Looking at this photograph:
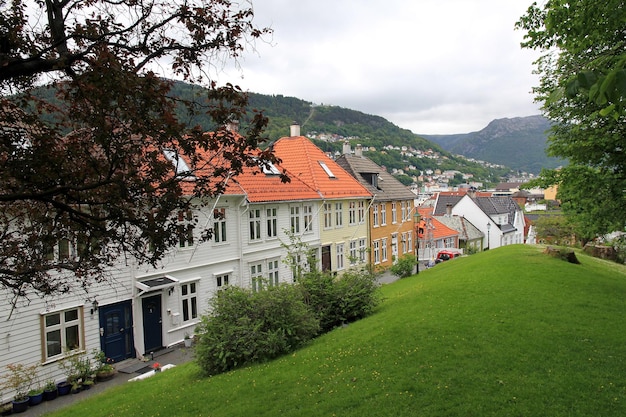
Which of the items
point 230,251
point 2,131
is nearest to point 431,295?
point 230,251

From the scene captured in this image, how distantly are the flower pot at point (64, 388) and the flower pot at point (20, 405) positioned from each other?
1.04 metres

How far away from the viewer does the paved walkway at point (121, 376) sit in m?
13.2

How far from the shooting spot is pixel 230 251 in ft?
69.5

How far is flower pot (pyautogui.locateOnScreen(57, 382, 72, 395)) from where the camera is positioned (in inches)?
561

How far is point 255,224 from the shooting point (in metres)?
22.6

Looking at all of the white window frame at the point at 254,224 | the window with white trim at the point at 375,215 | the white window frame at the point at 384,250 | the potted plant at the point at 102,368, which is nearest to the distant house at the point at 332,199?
the window with white trim at the point at 375,215

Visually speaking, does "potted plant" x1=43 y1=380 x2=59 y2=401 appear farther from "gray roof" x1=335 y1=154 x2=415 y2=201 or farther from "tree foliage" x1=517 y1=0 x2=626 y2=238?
"gray roof" x1=335 y1=154 x2=415 y2=201

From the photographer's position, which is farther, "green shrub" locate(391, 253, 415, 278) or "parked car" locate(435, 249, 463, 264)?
"parked car" locate(435, 249, 463, 264)

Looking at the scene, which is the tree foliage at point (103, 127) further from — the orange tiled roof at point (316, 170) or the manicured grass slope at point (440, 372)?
the orange tiled roof at point (316, 170)

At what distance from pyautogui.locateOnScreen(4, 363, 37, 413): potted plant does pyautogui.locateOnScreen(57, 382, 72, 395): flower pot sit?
82cm

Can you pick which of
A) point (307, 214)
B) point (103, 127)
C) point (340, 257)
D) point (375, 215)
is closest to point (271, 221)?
point (307, 214)

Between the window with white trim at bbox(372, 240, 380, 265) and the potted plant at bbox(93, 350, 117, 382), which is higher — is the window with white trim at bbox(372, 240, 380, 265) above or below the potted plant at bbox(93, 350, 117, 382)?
above

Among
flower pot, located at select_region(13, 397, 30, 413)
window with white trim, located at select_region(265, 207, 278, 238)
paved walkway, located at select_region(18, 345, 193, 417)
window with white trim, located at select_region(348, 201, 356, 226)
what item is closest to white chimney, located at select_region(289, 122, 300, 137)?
window with white trim, located at select_region(348, 201, 356, 226)

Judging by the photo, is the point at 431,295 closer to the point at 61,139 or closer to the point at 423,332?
the point at 423,332
